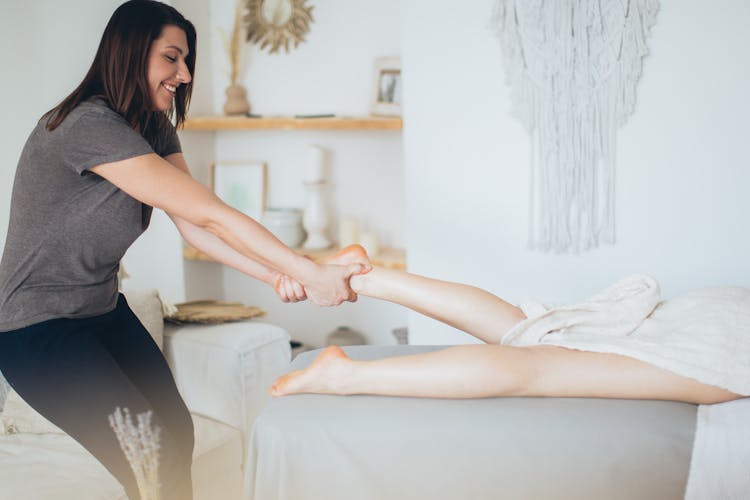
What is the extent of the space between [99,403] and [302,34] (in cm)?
223

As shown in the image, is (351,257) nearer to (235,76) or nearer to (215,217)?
(215,217)

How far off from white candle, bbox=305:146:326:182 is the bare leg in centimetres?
142

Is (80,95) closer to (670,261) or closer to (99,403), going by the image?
(99,403)

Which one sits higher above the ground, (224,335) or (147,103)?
(147,103)

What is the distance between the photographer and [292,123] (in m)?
2.98

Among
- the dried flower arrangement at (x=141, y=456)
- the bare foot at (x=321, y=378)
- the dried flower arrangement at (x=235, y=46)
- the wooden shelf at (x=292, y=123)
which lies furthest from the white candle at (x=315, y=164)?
the dried flower arrangement at (x=141, y=456)

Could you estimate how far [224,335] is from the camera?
2113 millimetres

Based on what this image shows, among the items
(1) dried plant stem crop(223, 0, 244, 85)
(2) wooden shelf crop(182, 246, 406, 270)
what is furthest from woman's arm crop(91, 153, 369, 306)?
(1) dried plant stem crop(223, 0, 244, 85)

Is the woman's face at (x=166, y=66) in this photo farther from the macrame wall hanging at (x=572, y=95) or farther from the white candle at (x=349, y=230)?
the white candle at (x=349, y=230)

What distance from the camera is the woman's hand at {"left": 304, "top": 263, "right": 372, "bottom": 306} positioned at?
1.76 metres

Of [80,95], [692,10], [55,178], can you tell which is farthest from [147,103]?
[692,10]

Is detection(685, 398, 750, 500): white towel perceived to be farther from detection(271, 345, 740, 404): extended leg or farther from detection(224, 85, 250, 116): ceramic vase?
detection(224, 85, 250, 116): ceramic vase

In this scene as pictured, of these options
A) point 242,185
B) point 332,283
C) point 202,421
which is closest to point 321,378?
point 332,283

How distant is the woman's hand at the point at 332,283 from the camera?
176cm
